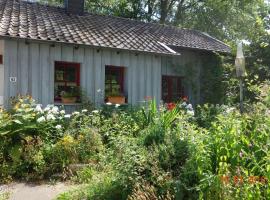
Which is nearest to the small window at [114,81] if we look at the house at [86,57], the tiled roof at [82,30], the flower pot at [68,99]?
the house at [86,57]

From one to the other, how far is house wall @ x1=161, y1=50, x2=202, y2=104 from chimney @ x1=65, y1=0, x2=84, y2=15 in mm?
3985

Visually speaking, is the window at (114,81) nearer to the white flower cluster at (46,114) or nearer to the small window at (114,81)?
the small window at (114,81)

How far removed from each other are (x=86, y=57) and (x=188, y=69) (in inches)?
228

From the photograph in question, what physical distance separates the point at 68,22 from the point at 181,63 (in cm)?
528

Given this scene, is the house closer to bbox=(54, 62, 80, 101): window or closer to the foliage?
bbox=(54, 62, 80, 101): window

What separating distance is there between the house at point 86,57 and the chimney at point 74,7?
41 millimetres

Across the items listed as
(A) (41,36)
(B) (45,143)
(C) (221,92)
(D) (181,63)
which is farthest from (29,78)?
(C) (221,92)

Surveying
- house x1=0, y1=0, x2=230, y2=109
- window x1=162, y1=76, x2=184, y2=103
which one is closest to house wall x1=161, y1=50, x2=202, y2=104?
house x1=0, y1=0, x2=230, y2=109

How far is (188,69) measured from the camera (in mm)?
16797

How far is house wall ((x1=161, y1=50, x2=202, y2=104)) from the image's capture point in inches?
645

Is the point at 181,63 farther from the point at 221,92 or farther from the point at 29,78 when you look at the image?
the point at 29,78

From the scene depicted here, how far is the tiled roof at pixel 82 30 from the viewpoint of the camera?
1179 centimetres

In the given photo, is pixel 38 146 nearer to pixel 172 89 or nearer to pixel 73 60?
pixel 73 60

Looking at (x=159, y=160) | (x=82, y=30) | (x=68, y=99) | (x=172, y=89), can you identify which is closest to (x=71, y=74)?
(x=68, y=99)
